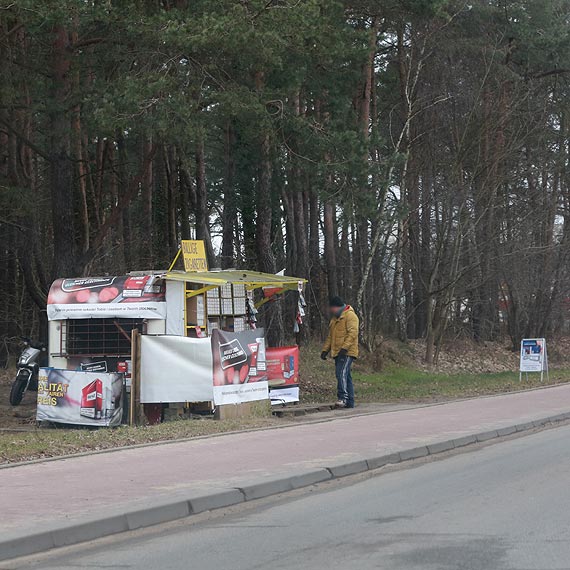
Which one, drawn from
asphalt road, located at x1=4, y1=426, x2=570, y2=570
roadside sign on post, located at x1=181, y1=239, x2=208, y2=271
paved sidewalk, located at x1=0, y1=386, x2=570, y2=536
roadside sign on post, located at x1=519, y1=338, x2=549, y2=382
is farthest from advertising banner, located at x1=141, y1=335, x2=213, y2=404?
roadside sign on post, located at x1=519, y1=338, x2=549, y2=382

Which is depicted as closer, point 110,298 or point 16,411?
point 110,298

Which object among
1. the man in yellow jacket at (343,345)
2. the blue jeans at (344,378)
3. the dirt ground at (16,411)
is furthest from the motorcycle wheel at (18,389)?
the blue jeans at (344,378)

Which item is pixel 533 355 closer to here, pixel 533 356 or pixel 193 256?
pixel 533 356

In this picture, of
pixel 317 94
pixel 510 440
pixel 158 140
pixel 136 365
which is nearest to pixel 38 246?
pixel 158 140

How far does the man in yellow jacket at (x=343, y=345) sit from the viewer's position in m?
19.1

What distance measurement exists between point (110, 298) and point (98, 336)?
0.74 metres

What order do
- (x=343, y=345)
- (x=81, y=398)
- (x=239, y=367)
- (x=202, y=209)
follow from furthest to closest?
1. (x=202, y=209)
2. (x=343, y=345)
3. (x=239, y=367)
4. (x=81, y=398)

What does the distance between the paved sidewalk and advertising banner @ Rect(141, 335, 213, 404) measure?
166 centimetres

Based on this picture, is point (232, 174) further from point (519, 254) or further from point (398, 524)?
point (398, 524)

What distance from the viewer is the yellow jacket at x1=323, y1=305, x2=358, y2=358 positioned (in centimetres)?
1908

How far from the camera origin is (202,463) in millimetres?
11516

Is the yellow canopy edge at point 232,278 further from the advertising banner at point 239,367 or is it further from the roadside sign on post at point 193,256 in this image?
the advertising banner at point 239,367

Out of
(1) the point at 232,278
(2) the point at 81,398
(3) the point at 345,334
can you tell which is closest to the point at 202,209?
(3) the point at 345,334

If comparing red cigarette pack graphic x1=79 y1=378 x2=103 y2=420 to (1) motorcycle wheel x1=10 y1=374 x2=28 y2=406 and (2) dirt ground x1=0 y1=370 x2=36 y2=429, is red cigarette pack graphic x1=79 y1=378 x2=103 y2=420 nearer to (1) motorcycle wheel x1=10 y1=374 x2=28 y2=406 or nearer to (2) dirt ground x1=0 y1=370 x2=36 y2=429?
(2) dirt ground x1=0 y1=370 x2=36 y2=429
